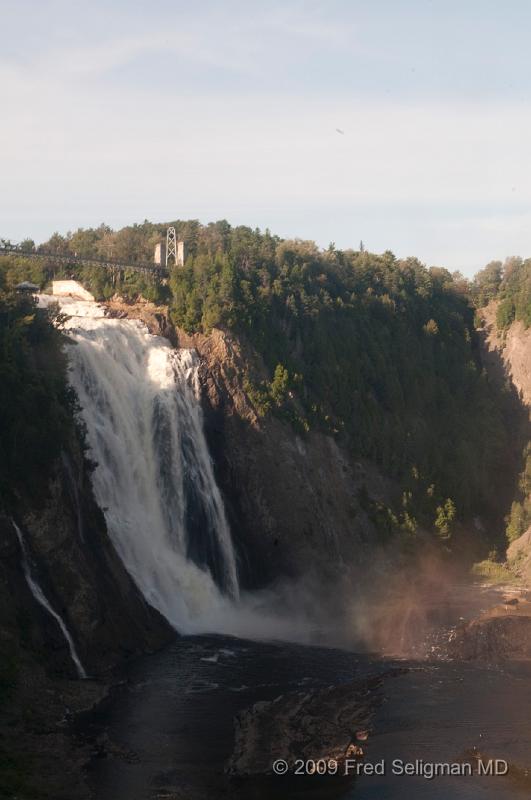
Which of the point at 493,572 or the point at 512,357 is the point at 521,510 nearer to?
the point at 493,572

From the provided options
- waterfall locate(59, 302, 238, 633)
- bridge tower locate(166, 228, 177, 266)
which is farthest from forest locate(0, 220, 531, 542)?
waterfall locate(59, 302, 238, 633)

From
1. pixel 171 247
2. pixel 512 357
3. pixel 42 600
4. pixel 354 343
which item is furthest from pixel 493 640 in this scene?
pixel 512 357

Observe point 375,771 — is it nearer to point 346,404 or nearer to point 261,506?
point 261,506

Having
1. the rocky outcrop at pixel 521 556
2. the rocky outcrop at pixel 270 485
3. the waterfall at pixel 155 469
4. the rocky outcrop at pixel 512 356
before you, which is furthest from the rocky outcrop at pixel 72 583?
the rocky outcrop at pixel 512 356

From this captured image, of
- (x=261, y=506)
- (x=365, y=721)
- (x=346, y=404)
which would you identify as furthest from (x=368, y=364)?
(x=365, y=721)

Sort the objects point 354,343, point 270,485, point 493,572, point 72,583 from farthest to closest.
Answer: point 354,343
point 493,572
point 270,485
point 72,583

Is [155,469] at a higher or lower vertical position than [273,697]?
higher
